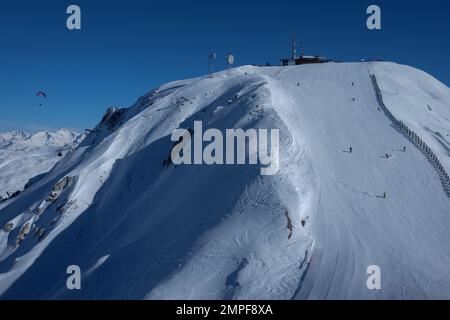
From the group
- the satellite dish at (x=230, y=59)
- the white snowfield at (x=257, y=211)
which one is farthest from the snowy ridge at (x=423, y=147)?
the satellite dish at (x=230, y=59)

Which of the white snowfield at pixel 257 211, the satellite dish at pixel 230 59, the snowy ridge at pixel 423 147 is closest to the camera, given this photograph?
the white snowfield at pixel 257 211

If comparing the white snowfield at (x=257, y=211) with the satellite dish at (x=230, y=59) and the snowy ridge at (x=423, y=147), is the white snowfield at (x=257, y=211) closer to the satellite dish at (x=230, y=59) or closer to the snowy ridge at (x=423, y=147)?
the snowy ridge at (x=423, y=147)

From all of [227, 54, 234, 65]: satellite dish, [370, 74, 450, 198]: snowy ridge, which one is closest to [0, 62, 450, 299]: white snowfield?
[370, 74, 450, 198]: snowy ridge

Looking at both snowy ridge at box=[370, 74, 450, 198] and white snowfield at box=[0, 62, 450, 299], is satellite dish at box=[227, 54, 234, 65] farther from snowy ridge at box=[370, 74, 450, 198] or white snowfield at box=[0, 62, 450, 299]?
snowy ridge at box=[370, 74, 450, 198]

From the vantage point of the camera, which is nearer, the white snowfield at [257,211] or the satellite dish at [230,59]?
the white snowfield at [257,211]

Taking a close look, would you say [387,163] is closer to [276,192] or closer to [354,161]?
[354,161]

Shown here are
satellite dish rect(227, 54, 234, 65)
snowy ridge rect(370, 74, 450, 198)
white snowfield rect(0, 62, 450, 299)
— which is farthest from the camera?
satellite dish rect(227, 54, 234, 65)

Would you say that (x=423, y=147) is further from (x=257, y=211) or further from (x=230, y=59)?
(x=230, y=59)

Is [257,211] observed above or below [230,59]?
below

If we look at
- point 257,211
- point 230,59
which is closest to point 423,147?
point 257,211
